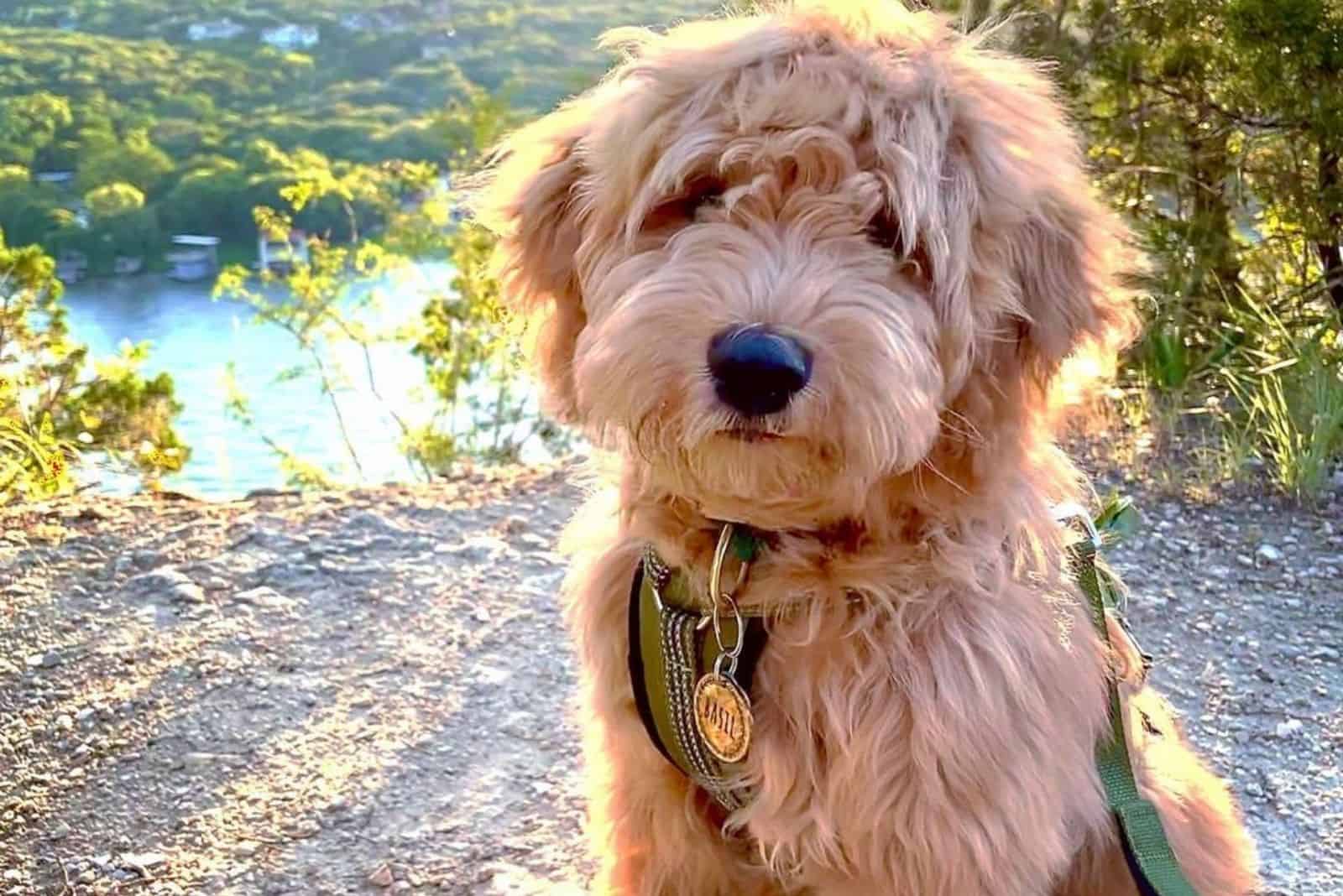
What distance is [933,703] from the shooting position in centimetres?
202

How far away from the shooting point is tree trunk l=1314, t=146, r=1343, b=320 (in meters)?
5.29

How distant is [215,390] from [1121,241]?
611 centimetres

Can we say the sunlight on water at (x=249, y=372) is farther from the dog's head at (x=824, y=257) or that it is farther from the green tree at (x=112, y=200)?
the dog's head at (x=824, y=257)

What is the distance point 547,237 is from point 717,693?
82 cm

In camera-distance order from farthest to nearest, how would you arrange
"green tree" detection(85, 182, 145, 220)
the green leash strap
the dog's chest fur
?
1. "green tree" detection(85, 182, 145, 220)
2. the green leash strap
3. the dog's chest fur

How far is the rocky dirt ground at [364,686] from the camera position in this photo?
2879 millimetres

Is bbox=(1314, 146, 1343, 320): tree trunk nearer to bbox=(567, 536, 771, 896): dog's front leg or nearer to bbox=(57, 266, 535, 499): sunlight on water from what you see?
bbox=(567, 536, 771, 896): dog's front leg

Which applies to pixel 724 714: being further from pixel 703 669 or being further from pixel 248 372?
pixel 248 372

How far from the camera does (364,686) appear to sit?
3.50 meters

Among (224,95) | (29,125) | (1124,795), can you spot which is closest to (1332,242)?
(1124,795)

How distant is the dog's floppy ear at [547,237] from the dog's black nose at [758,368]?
0.51 m

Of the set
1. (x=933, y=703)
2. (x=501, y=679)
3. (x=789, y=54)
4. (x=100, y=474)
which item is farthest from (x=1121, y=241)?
(x=100, y=474)

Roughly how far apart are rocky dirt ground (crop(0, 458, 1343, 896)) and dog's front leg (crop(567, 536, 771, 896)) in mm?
380

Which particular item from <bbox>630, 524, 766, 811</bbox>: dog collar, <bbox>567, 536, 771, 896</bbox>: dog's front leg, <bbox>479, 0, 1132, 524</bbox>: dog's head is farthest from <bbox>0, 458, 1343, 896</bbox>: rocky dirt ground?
<bbox>479, 0, 1132, 524</bbox>: dog's head
